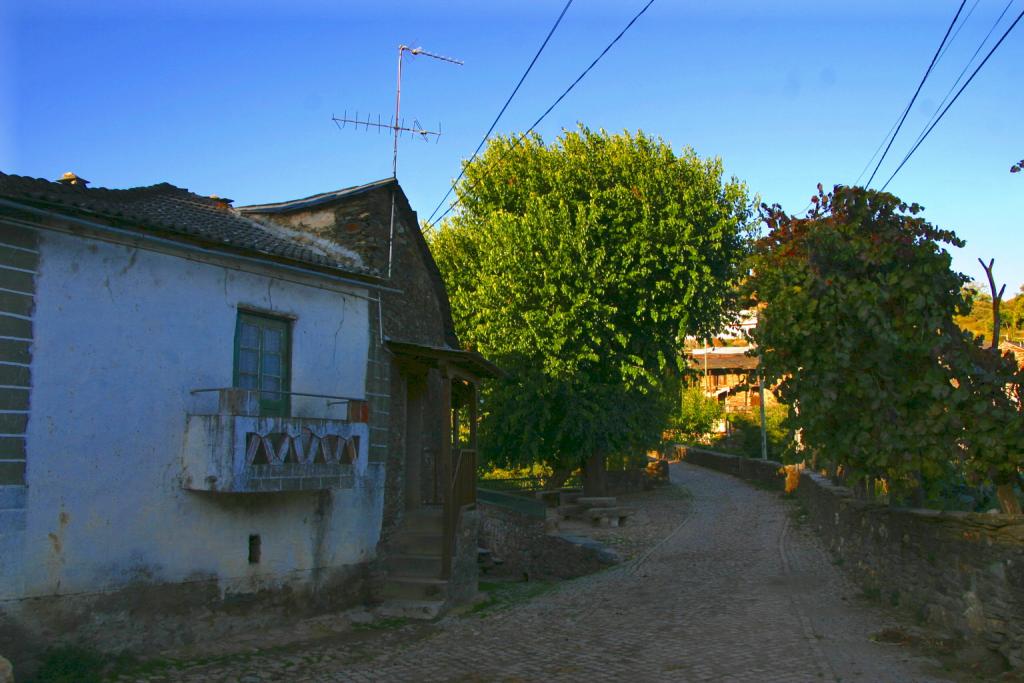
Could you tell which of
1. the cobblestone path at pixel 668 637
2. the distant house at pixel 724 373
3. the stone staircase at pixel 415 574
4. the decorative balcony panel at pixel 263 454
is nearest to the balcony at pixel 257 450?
the decorative balcony panel at pixel 263 454

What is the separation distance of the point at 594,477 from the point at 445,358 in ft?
43.2

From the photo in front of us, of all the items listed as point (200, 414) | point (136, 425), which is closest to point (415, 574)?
point (200, 414)

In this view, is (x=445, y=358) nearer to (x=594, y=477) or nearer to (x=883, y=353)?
(x=883, y=353)

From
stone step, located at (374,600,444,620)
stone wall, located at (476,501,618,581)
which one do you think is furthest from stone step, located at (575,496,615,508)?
stone step, located at (374,600,444,620)

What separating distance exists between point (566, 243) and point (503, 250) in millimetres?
1745

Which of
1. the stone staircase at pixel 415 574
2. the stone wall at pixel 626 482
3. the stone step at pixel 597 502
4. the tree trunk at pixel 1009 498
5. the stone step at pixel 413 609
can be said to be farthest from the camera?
the stone wall at pixel 626 482

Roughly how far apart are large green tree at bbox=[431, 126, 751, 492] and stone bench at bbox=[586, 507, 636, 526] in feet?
6.01

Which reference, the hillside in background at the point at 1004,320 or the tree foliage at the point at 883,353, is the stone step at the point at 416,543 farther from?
the hillside in background at the point at 1004,320

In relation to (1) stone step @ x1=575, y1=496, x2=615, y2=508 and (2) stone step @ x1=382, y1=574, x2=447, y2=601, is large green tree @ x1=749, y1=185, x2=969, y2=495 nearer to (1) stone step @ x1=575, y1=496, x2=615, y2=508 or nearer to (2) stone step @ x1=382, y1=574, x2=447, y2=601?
(2) stone step @ x1=382, y1=574, x2=447, y2=601

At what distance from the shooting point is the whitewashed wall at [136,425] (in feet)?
28.0

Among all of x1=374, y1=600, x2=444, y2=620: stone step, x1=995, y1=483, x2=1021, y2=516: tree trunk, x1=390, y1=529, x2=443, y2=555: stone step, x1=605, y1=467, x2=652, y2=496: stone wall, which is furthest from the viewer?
x1=605, y1=467, x2=652, y2=496: stone wall

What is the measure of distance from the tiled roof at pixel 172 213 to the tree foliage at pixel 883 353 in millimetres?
5891

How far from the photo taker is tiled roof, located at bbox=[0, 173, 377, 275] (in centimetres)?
877

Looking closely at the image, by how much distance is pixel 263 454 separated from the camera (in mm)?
9961
